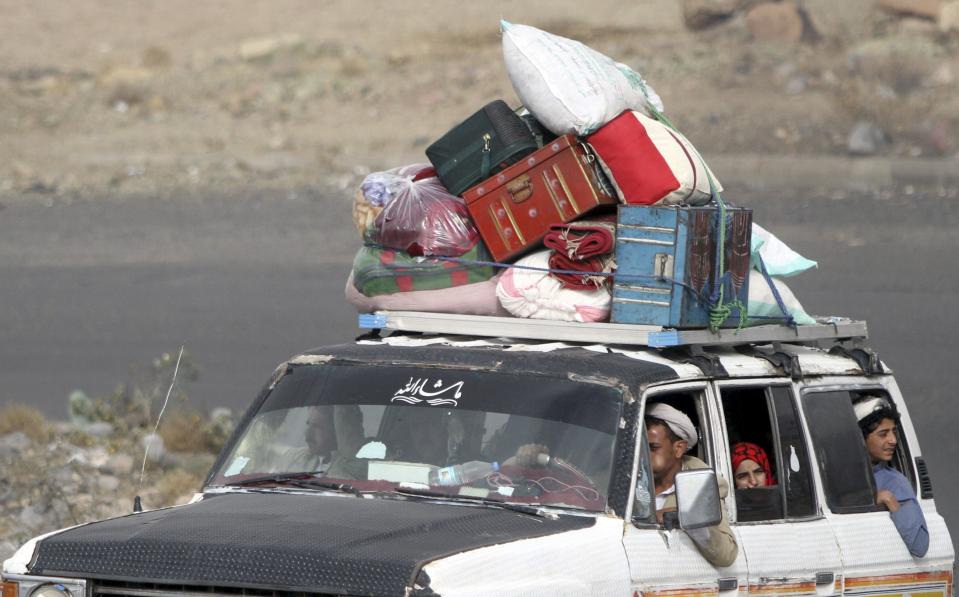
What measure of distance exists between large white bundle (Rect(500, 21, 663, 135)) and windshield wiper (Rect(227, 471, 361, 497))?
2021mm

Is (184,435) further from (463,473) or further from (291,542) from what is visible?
(291,542)

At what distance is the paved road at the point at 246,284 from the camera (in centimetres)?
2241

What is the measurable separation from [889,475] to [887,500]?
17 cm

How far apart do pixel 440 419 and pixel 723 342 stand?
4.24 ft

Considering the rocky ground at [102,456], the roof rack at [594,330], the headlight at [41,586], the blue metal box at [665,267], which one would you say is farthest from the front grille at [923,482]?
the rocky ground at [102,456]

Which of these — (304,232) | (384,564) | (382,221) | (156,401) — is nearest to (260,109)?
(304,232)

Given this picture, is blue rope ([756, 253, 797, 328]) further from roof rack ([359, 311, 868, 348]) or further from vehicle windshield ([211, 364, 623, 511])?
vehicle windshield ([211, 364, 623, 511])

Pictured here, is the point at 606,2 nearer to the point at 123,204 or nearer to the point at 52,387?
the point at 123,204

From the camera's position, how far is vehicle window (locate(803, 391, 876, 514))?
279 inches

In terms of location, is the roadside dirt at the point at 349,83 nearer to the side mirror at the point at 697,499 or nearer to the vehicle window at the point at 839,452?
the vehicle window at the point at 839,452

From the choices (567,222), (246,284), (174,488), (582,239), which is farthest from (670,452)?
(246,284)

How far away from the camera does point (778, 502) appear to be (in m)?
6.82

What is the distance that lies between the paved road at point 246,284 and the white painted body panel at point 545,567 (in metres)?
12.6

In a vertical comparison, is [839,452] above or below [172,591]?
above
